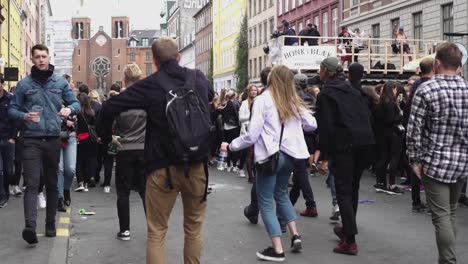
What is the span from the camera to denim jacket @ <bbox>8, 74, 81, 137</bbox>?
7219 mm

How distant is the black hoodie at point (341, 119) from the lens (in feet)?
22.3

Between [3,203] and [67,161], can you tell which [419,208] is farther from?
[3,203]

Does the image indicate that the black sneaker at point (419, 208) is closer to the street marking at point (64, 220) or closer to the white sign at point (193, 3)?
the street marking at point (64, 220)

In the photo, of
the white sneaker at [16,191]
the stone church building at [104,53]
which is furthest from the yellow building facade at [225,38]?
the white sneaker at [16,191]

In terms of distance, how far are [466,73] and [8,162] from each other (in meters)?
23.1

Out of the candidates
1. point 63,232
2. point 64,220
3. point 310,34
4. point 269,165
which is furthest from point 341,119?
point 310,34

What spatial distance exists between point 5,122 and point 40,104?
309 cm

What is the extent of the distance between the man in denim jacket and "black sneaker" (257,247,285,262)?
238cm

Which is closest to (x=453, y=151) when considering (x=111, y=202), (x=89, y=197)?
(x=111, y=202)

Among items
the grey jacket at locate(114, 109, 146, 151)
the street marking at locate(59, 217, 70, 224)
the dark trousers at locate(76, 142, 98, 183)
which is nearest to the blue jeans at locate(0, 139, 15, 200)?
the street marking at locate(59, 217, 70, 224)

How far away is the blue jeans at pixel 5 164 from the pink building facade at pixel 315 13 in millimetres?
36532

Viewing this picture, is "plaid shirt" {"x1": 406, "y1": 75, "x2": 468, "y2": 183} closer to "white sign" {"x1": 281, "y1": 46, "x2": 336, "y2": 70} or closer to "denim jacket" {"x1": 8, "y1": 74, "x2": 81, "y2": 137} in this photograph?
"denim jacket" {"x1": 8, "y1": 74, "x2": 81, "y2": 137}

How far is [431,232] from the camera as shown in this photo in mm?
8227

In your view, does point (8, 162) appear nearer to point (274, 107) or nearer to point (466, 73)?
point (274, 107)
